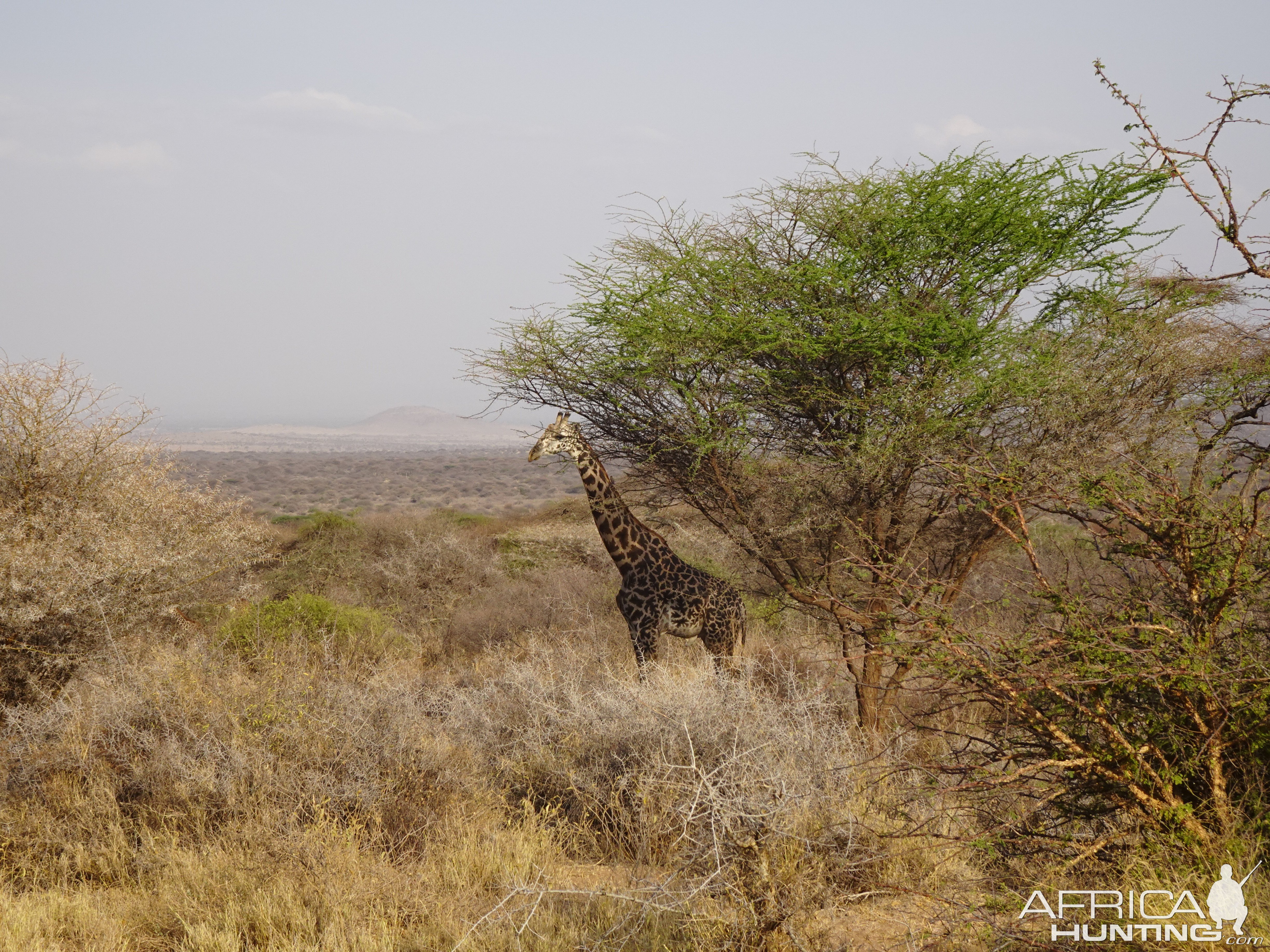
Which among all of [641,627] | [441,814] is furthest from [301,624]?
[441,814]

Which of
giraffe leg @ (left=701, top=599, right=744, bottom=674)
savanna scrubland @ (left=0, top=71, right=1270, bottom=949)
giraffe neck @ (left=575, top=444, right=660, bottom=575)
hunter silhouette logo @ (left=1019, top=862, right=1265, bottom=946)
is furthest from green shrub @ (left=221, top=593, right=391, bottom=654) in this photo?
hunter silhouette logo @ (left=1019, top=862, right=1265, bottom=946)

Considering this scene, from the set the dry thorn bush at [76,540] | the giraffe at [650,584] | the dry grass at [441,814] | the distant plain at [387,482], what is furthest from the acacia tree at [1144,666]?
the distant plain at [387,482]

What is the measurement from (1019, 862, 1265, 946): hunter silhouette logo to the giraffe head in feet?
16.7

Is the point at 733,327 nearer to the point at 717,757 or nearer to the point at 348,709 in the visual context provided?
the point at 717,757

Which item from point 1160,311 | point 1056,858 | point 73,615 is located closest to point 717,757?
point 1056,858

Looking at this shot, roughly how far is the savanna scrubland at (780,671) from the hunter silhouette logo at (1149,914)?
0.08 metres

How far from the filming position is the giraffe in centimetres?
795

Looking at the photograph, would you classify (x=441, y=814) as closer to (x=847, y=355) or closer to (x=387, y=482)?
(x=847, y=355)

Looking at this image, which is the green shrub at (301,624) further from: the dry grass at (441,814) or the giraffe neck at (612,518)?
the giraffe neck at (612,518)

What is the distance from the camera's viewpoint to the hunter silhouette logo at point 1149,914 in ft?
9.61

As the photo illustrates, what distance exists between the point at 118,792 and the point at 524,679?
9.78 ft

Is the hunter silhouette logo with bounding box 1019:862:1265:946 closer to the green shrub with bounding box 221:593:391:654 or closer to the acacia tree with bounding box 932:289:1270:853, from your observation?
the acacia tree with bounding box 932:289:1270:853

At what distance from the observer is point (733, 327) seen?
273 inches

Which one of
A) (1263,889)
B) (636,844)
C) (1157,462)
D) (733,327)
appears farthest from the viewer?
(733,327)
